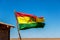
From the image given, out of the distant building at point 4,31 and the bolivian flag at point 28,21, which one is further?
the distant building at point 4,31

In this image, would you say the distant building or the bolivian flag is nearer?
the bolivian flag

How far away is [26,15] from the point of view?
1991 cm

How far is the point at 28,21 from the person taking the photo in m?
20.0

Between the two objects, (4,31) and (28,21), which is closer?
(28,21)

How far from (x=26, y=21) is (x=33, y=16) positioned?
24.0 inches

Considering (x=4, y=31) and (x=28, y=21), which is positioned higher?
(x=28, y=21)

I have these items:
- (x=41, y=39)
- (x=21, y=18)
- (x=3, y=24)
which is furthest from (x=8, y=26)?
(x=41, y=39)

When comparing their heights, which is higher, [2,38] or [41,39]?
[41,39]

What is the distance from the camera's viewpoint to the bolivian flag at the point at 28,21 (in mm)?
19719

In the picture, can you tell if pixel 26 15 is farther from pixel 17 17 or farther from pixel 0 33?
pixel 0 33

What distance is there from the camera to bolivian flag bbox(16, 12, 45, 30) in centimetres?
1972

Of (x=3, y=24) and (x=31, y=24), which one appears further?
(x=3, y=24)

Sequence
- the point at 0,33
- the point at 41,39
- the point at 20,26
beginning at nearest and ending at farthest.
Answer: the point at 20,26 < the point at 0,33 < the point at 41,39

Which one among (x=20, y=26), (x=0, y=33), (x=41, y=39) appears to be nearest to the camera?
(x=20, y=26)
